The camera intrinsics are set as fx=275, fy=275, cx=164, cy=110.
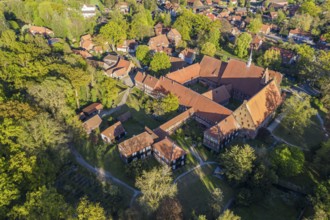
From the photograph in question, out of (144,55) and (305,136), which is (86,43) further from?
(305,136)

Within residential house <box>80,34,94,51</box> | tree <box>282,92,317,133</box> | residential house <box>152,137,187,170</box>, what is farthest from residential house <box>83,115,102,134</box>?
residential house <box>80,34,94,51</box>

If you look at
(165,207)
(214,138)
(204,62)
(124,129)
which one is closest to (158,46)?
(204,62)

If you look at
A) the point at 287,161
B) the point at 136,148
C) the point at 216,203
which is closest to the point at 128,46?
the point at 136,148

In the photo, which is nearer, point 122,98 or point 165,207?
point 165,207

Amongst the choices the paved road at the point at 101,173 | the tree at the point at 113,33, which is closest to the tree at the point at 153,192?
the paved road at the point at 101,173

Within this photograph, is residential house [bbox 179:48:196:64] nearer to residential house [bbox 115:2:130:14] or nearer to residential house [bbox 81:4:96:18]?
residential house [bbox 81:4:96:18]

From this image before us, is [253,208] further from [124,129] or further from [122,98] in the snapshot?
[122,98]
